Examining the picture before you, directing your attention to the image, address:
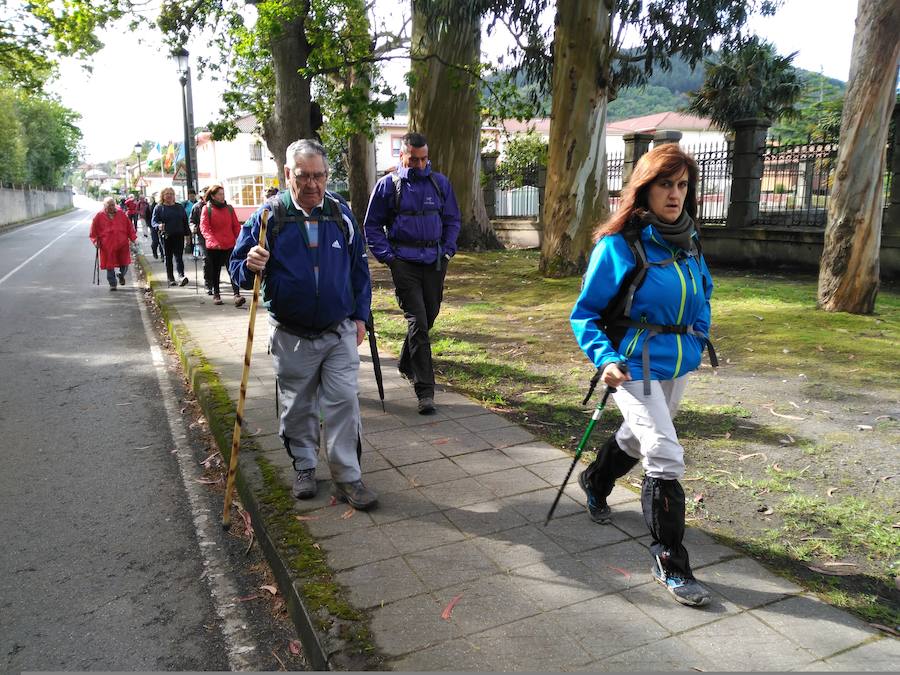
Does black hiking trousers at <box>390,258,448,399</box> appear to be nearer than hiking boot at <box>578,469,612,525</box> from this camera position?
No

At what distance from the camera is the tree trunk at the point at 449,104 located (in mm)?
17156

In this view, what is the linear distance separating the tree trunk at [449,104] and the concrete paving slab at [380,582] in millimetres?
14248

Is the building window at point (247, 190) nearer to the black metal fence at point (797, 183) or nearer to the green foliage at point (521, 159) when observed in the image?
the green foliage at point (521, 159)

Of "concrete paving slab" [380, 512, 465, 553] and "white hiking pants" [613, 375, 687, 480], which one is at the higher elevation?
"white hiking pants" [613, 375, 687, 480]

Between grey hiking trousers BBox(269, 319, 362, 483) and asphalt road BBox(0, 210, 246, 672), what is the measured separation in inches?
35.7

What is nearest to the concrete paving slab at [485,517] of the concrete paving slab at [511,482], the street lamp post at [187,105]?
the concrete paving slab at [511,482]

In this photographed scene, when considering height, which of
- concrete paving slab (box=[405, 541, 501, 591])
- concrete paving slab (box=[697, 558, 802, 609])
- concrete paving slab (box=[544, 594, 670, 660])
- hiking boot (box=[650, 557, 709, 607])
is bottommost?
concrete paving slab (box=[405, 541, 501, 591])

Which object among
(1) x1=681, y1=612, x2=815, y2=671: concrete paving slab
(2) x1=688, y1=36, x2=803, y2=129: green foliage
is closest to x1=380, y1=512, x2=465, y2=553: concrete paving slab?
(1) x1=681, y1=612, x2=815, y2=671: concrete paving slab

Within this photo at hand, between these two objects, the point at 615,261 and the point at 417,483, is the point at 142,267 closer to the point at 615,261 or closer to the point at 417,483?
the point at 417,483

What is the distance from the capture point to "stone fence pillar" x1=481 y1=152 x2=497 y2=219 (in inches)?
893

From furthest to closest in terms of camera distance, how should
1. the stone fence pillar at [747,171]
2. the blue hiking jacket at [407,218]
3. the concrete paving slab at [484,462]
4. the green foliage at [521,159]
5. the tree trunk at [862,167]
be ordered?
the green foliage at [521,159] → the stone fence pillar at [747,171] → the tree trunk at [862,167] → the blue hiking jacket at [407,218] → the concrete paving slab at [484,462]

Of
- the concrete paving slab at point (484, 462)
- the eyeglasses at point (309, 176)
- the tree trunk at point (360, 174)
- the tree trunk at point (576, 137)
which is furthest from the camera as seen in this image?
the tree trunk at point (360, 174)

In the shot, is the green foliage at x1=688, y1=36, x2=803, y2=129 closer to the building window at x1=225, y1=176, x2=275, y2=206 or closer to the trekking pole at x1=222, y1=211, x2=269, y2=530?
the trekking pole at x1=222, y1=211, x2=269, y2=530

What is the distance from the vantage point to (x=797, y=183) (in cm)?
1436
